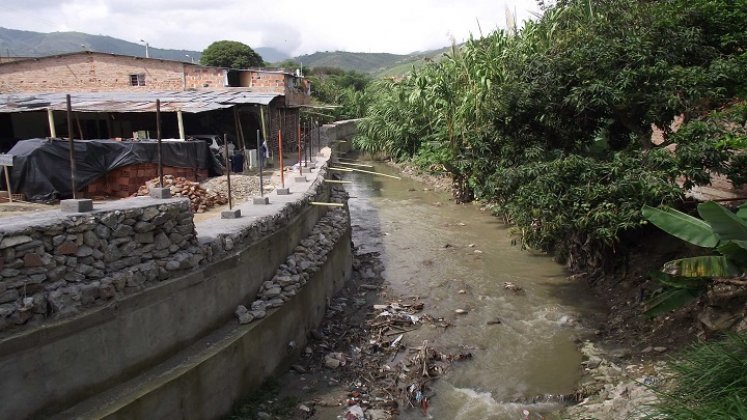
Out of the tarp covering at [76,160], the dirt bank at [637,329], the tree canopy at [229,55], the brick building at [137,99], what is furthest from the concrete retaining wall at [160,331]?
the tree canopy at [229,55]

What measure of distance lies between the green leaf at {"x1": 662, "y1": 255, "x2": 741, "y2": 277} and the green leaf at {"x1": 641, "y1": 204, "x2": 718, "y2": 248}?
178 millimetres

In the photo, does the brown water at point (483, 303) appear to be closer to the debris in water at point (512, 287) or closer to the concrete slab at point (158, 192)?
the debris in water at point (512, 287)

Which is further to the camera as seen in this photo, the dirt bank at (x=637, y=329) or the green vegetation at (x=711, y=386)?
the dirt bank at (x=637, y=329)

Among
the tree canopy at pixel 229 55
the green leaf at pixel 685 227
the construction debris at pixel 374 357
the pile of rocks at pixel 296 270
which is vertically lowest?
the construction debris at pixel 374 357

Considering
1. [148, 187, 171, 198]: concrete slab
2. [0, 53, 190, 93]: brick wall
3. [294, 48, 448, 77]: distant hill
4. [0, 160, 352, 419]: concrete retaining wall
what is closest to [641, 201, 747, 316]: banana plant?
[0, 160, 352, 419]: concrete retaining wall

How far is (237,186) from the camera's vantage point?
45.3 ft

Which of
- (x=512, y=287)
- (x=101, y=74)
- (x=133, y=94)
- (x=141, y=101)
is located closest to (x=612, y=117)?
(x=512, y=287)

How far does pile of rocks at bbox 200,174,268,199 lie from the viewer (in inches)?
520

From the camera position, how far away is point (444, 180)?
23.3 m

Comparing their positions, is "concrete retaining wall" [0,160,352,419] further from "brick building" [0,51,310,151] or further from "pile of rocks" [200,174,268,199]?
"brick building" [0,51,310,151]

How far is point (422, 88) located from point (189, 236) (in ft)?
50.9

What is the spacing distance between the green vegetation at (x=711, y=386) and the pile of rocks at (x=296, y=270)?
5246mm

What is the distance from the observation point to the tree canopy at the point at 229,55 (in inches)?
2104

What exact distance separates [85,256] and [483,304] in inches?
303
